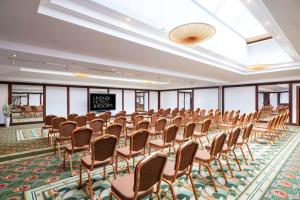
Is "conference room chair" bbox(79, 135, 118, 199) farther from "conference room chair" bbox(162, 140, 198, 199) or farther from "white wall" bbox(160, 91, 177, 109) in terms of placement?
"white wall" bbox(160, 91, 177, 109)

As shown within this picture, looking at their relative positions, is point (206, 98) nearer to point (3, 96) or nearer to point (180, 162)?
point (180, 162)

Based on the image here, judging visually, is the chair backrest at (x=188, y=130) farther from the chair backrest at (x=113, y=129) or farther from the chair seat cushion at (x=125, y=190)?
→ the chair seat cushion at (x=125, y=190)

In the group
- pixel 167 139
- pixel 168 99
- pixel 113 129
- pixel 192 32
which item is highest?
pixel 192 32

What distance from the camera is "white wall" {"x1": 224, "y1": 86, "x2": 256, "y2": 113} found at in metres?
12.0

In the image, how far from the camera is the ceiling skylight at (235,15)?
6051mm

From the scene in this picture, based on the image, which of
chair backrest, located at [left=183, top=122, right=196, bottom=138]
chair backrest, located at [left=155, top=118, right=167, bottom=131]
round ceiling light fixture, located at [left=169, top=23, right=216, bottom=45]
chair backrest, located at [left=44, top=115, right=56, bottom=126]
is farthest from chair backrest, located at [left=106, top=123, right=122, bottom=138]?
chair backrest, located at [left=44, top=115, right=56, bottom=126]

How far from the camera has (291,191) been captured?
103 inches

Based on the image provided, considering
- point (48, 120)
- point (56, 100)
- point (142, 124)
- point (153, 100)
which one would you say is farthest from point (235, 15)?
point (153, 100)

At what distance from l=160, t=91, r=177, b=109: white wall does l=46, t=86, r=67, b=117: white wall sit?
32.4 feet

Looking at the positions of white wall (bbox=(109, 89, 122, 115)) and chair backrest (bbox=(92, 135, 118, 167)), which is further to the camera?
white wall (bbox=(109, 89, 122, 115))

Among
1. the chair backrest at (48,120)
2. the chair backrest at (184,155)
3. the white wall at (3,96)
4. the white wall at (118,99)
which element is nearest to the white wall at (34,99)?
the white wall at (3,96)

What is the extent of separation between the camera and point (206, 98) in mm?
14734

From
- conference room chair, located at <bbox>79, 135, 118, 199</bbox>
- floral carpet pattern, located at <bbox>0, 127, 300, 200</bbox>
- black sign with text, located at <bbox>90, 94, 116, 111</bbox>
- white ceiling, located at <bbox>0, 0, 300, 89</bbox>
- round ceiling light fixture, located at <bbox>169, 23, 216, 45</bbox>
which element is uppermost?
white ceiling, located at <bbox>0, 0, 300, 89</bbox>

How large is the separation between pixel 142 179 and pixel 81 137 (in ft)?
6.59
